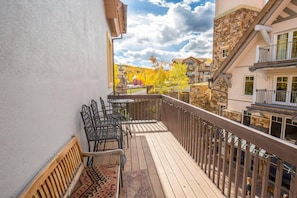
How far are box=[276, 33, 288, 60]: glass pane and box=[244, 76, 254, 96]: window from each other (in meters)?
1.71

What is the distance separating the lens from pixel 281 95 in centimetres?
744

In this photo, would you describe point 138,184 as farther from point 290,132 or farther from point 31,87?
point 290,132

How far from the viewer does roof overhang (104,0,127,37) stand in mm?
4984

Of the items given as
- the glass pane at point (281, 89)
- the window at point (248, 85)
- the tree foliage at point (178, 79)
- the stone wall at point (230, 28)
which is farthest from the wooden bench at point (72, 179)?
the tree foliage at point (178, 79)

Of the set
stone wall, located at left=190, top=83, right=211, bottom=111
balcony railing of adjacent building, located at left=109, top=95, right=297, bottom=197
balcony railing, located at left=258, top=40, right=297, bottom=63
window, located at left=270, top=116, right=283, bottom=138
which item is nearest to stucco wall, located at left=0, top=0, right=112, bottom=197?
balcony railing of adjacent building, located at left=109, top=95, right=297, bottom=197

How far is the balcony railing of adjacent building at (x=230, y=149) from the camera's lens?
1232 millimetres

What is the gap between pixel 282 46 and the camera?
7.36 metres

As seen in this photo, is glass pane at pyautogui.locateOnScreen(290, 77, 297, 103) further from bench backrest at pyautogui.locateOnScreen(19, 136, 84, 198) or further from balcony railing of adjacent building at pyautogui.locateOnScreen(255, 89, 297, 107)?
bench backrest at pyautogui.locateOnScreen(19, 136, 84, 198)

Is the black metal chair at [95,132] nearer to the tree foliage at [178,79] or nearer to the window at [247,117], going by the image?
the window at [247,117]

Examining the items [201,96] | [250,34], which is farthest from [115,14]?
[201,96]

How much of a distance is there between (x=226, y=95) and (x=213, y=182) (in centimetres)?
982

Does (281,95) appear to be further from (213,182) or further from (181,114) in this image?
(213,182)

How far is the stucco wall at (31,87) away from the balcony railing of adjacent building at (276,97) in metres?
8.76

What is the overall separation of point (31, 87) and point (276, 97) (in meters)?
9.43
